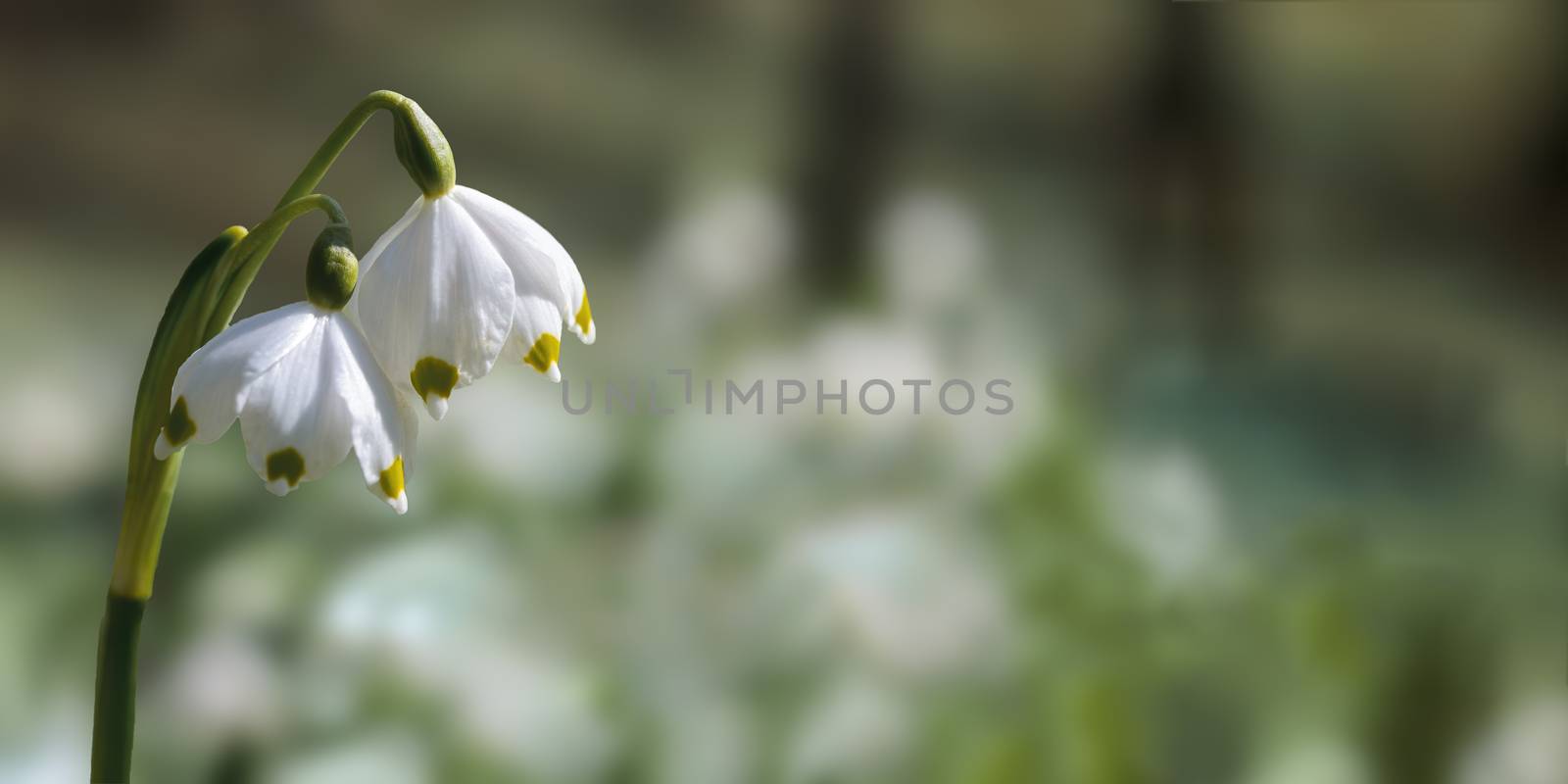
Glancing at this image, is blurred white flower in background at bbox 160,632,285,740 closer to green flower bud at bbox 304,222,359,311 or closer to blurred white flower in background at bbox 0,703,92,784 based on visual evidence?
blurred white flower in background at bbox 0,703,92,784

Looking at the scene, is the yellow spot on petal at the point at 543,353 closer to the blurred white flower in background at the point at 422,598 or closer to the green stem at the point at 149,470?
the green stem at the point at 149,470

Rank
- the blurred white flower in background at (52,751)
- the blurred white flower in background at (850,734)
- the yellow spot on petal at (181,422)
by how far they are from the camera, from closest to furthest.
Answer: the yellow spot on petal at (181,422) → the blurred white flower in background at (52,751) → the blurred white flower in background at (850,734)

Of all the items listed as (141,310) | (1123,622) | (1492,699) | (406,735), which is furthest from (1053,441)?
(141,310)

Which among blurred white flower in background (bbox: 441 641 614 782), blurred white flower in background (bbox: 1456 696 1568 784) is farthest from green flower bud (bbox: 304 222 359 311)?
blurred white flower in background (bbox: 1456 696 1568 784)

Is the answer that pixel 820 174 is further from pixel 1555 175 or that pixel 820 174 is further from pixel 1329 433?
pixel 1555 175

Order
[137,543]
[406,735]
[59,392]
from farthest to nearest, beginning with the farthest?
1. [406,735]
2. [59,392]
3. [137,543]

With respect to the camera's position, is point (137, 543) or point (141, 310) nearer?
point (137, 543)

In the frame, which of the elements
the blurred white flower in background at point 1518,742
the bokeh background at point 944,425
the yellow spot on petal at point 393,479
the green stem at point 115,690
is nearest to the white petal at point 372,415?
the yellow spot on petal at point 393,479

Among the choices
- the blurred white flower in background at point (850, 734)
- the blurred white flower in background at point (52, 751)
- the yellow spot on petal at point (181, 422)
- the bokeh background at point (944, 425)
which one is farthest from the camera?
the blurred white flower in background at point (850, 734)
